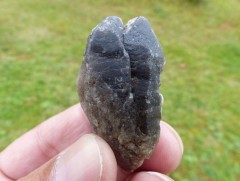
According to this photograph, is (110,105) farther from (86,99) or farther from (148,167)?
(148,167)

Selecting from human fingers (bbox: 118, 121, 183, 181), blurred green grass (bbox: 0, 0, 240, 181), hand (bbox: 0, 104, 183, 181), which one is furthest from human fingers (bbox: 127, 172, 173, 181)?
blurred green grass (bbox: 0, 0, 240, 181)

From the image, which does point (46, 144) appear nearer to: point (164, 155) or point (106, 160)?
point (164, 155)

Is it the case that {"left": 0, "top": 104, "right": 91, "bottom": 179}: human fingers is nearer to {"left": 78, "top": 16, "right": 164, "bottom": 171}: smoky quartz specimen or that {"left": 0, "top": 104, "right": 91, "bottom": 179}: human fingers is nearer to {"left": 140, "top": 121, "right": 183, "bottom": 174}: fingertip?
{"left": 140, "top": 121, "right": 183, "bottom": 174}: fingertip

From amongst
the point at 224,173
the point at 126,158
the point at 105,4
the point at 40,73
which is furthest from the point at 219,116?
the point at 105,4

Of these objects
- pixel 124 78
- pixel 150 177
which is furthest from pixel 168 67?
pixel 124 78

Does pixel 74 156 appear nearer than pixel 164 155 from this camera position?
Yes
